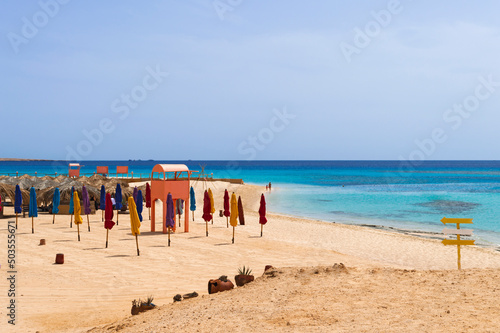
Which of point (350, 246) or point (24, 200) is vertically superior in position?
point (24, 200)

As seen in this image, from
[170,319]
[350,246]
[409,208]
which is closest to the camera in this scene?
[170,319]

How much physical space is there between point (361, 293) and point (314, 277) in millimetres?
1365

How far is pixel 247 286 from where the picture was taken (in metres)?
9.51

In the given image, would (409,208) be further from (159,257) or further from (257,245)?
(159,257)

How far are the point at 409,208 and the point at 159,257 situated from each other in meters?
28.0

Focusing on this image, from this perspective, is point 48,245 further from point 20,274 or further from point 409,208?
point 409,208

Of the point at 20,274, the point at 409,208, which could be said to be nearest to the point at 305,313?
the point at 20,274

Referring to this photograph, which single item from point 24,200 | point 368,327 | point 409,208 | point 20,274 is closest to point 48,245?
point 20,274

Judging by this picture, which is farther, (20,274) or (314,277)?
(20,274)

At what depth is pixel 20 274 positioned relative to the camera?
12.5 meters

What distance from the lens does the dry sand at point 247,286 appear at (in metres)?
7.17

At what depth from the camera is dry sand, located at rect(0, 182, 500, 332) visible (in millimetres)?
7168

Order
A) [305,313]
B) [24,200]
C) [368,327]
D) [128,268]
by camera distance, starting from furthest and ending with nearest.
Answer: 1. [24,200]
2. [128,268]
3. [305,313]
4. [368,327]

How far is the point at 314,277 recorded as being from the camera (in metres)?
9.45
